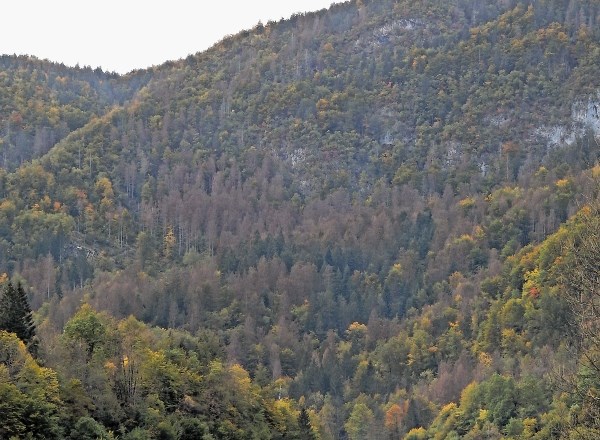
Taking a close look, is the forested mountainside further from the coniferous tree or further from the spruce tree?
the coniferous tree

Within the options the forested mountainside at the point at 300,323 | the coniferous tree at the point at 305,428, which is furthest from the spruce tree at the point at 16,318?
the coniferous tree at the point at 305,428

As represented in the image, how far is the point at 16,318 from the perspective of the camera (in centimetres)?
7544

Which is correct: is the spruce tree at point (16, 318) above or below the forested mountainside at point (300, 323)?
above

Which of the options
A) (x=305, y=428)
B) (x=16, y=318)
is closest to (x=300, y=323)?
(x=305, y=428)

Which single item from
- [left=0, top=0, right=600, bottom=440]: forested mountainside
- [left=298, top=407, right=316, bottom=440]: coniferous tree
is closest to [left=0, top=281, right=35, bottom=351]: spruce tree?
[left=0, top=0, right=600, bottom=440]: forested mountainside

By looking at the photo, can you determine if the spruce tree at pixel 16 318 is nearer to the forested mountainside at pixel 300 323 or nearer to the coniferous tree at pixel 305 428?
the forested mountainside at pixel 300 323

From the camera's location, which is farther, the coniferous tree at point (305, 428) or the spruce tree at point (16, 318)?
the coniferous tree at point (305, 428)

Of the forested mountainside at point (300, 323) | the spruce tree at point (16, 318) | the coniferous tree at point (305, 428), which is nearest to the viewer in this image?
the spruce tree at point (16, 318)

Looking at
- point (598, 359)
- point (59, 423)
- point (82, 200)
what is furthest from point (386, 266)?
point (598, 359)

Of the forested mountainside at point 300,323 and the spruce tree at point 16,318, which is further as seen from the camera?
the forested mountainside at point 300,323

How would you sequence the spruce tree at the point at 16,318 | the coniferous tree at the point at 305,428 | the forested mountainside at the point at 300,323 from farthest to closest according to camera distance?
the coniferous tree at the point at 305,428
the forested mountainside at the point at 300,323
the spruce tree at the point at 16,318

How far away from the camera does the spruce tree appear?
7506 centimetres

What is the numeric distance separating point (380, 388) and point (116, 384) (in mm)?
76654

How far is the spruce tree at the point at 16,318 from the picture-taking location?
7506 centimetres
